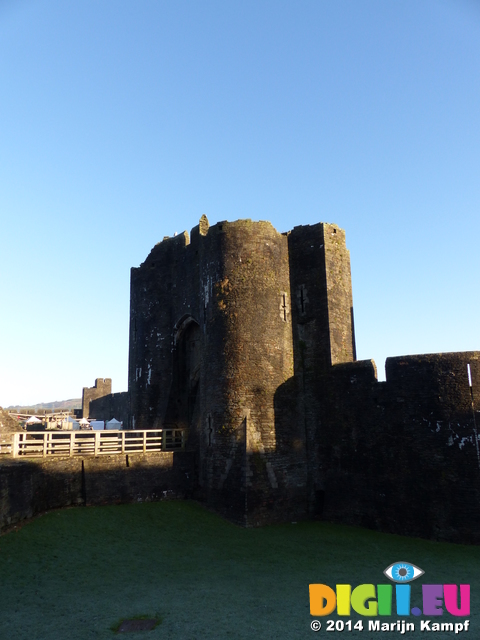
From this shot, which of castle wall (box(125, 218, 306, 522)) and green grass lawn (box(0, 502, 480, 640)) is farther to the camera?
castle wall (box(125, 218, 306, 522))

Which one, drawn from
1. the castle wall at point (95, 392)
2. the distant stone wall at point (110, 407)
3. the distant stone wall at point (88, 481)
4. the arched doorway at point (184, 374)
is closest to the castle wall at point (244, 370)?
the arched doorway at point (184, 374)

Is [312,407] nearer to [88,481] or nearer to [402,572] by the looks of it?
[402,572]

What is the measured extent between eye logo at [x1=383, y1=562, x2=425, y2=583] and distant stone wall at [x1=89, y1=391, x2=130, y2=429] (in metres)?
32.9

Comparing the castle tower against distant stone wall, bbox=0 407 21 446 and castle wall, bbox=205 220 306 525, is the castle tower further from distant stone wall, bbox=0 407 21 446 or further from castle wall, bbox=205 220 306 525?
distant stone wall, bbox=0 407 21 446

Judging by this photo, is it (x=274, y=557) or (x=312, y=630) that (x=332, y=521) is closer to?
(x=274, y=557)

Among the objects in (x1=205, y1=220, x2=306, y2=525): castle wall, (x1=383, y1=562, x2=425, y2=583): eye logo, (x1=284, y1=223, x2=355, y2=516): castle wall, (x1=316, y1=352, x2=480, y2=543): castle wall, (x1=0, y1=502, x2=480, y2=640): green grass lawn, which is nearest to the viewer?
(x1=0, y1=502, x2=480, y2=640): green grass lawn

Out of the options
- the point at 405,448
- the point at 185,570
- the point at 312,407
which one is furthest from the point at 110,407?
the point at 185,570

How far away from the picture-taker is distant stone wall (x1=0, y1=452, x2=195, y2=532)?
13.7m

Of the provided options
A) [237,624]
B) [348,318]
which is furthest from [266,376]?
[237,624]

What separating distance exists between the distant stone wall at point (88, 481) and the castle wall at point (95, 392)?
33.5 meters

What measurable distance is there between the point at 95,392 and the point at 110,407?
4838mm

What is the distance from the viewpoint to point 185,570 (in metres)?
11.8

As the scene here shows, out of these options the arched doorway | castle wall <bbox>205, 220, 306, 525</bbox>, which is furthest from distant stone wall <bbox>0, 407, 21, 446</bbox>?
castle wall <bbox>205, 220, 306, 525</bbox>

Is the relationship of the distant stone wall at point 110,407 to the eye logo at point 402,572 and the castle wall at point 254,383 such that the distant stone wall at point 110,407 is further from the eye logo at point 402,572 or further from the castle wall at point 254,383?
the eye logo at point 402,572
